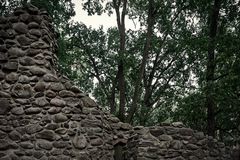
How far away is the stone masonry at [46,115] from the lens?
532 centimetres

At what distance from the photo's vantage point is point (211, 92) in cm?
1027

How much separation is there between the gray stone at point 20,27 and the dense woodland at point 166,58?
18.0ft

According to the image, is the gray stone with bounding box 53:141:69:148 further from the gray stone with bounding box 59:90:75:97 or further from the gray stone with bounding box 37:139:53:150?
the gray stone with bounding box 59:90:75:97

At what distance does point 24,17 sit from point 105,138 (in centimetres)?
311

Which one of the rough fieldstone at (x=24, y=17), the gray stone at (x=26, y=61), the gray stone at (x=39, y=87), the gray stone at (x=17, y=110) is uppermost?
the rough fieldstone at (x=24, y=17)

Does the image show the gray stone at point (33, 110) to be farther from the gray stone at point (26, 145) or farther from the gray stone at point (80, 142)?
the gray stone at point (80, 142)

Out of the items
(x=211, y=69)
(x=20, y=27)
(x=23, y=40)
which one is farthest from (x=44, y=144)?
(x=211, y=69)

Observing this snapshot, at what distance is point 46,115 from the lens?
18.0 feet

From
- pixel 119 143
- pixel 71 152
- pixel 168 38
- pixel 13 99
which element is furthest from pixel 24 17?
pixel 168 38

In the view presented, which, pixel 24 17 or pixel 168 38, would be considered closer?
pixel 24 17

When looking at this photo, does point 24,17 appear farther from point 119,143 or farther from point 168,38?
point 168,38

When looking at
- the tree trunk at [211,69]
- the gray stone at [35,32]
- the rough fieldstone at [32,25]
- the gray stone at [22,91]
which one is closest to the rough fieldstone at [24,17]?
the rough fieldstone at [32,25]

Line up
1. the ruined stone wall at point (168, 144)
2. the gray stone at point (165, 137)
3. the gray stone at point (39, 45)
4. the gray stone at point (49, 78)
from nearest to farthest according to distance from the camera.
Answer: the gray stone at point (49, 78) < the gray stone at point (39, 45) < the ruined stone wall at point (168, 144) < the gray stone at point (165, 137)

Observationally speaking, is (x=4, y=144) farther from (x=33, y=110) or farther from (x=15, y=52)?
(x=15, y=52)
